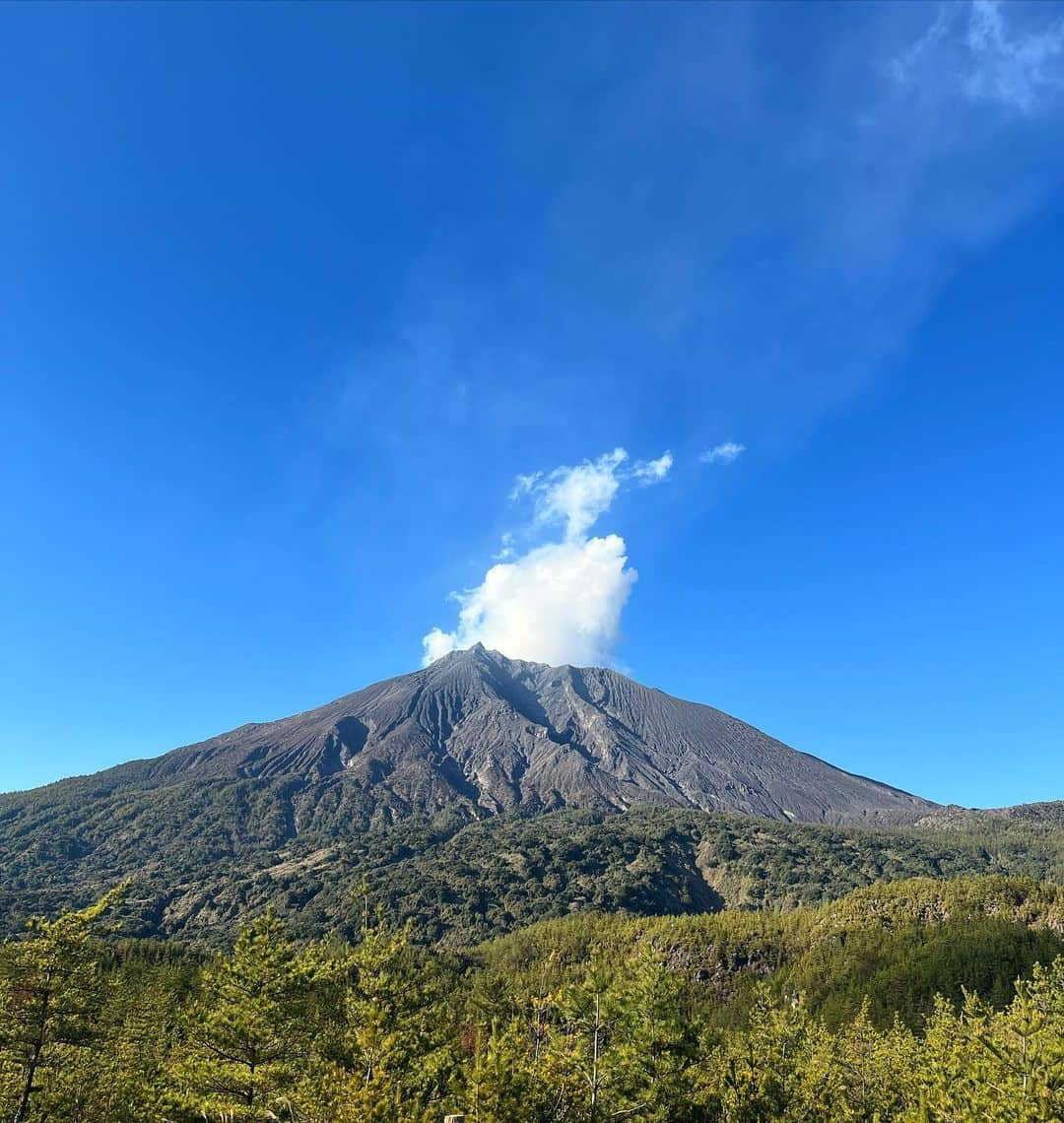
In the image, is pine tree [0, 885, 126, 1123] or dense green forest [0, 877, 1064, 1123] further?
pine tree [0, 885, 126, 1123]

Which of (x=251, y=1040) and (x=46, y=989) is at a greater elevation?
(x=46, y=989)

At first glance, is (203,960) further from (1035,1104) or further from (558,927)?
(1035,1104)

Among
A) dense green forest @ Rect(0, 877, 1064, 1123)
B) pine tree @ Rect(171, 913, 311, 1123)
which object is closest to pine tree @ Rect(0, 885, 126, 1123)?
dense green forest @ Rect(0, 877, 1064, 1123)

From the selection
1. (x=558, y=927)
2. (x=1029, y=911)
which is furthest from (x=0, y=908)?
(x=1029, y=911)

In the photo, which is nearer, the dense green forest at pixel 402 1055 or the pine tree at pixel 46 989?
the dense green forest at pixel 402 1055

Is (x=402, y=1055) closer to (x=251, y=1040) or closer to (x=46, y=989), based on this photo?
(x=251, y=1040)

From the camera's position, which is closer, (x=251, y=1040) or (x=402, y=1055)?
(x=402, y=1055)

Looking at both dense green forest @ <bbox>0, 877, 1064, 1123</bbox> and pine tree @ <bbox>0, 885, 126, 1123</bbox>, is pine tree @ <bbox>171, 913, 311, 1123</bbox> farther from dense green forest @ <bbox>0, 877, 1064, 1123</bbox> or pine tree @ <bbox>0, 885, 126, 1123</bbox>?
pine tree @ <bbox>0, 885, 126, 1123</bbox>

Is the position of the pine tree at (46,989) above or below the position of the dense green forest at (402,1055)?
above

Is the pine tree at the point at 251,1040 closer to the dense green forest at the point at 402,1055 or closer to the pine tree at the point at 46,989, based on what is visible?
the dense green forest at the point at 402,1055

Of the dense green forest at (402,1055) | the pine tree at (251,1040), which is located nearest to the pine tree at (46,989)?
the dense green forest at (402,1055)

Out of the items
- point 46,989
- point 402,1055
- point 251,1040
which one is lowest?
point 402,1055

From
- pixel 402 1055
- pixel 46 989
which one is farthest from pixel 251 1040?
pixel 46 989

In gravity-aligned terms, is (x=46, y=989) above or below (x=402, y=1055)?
above
